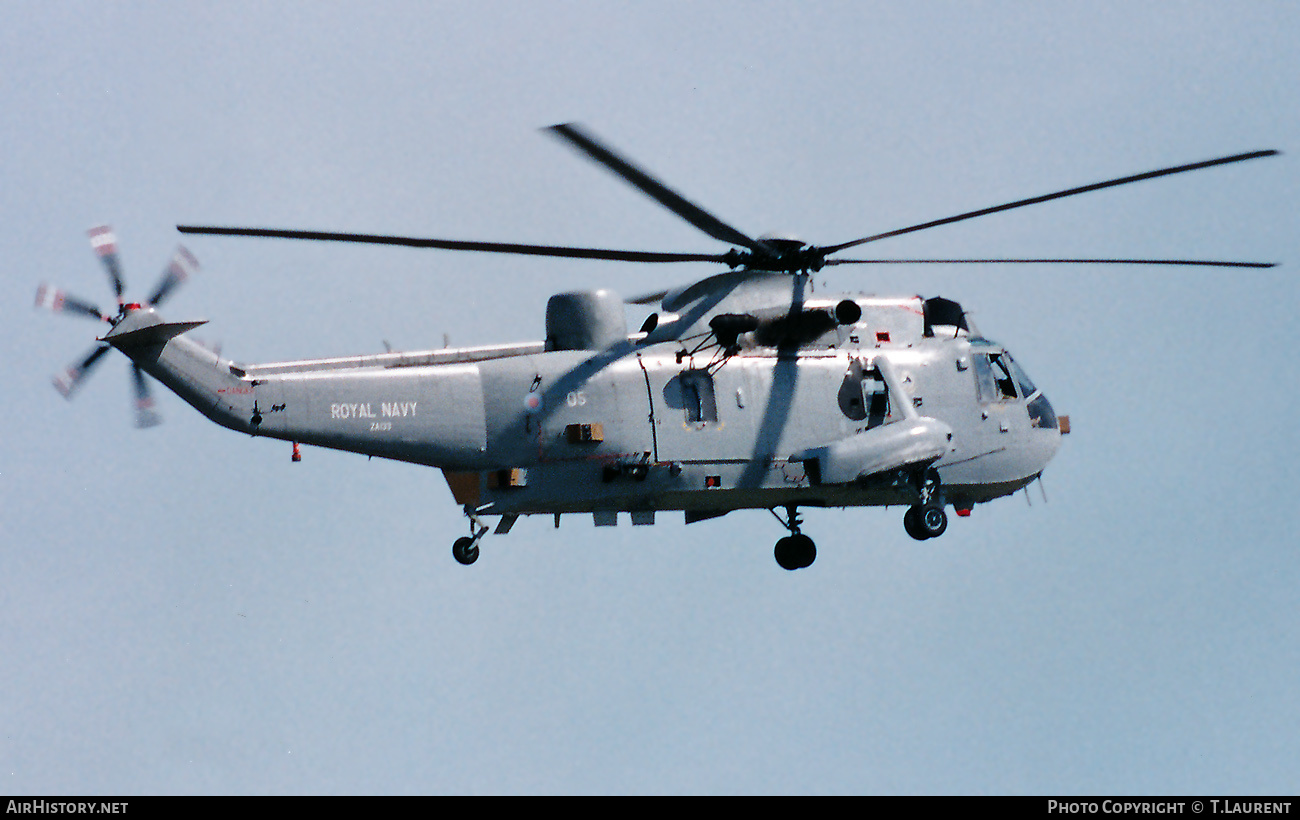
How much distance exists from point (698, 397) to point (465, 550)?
4.86 meters

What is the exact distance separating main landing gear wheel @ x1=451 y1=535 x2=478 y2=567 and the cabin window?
431 cm

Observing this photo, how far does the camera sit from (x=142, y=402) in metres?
22.9

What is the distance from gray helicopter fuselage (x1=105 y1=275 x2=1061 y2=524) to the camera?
2397 cm

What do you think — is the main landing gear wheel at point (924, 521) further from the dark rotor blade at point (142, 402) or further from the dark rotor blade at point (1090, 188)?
the dark rotor blade at point (142, 402)

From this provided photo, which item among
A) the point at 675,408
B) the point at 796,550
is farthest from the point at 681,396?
the point at 796,550

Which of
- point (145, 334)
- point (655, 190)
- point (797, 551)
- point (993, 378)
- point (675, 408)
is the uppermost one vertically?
point (655, 190)

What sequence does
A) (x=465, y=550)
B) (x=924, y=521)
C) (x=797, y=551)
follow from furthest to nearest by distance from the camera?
1. (x=797, y=551)
2. (x=924, y=521)
3. (x=465, y=550)

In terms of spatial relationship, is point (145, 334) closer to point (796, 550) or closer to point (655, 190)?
point (655, 190)

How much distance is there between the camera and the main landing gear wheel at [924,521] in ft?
91.1

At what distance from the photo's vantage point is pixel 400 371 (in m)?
24.6

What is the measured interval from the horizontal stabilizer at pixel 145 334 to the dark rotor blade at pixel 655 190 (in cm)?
668

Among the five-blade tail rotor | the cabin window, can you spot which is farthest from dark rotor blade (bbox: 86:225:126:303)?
the cabin window
